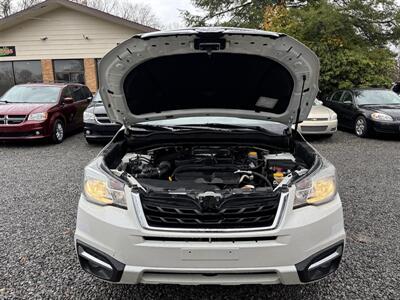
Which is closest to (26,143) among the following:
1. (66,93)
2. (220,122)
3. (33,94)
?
(33,94)

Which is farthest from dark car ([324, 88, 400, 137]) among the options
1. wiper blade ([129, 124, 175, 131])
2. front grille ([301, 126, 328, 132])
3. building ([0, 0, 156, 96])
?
building ([0, 0, 156, 96])

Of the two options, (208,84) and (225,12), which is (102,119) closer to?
(208,84)

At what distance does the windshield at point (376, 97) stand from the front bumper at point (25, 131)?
28.0 ft

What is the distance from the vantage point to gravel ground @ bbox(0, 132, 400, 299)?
2812 millimetres

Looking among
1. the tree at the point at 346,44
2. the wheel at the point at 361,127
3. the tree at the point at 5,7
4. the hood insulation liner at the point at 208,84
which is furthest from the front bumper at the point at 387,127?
the tree at the point at 5,7

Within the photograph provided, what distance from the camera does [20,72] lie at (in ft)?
54.4

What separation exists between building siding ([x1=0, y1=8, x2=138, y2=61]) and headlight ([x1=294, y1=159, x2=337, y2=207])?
14.7 meters

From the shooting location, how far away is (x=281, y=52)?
119 inches

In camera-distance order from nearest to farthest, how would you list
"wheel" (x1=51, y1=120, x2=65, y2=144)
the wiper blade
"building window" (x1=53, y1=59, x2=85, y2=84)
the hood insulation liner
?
the hood insulation liner < the wiper blade < "wheel" (x1=51, y1=120, x2=65, y2=144) < "building window" (x1=53, y1=59, x2=85, y2=84)

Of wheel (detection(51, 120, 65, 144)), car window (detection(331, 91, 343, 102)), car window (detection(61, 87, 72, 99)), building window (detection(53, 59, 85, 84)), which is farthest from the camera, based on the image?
building window (detection(53, 59, 85, 84))

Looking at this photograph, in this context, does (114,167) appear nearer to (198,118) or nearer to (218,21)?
(198,118)

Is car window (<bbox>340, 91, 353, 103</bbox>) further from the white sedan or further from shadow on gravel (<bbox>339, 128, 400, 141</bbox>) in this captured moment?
the white sedan

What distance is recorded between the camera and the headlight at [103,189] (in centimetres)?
242

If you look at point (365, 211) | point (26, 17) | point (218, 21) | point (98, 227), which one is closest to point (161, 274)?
point (98, 227)
